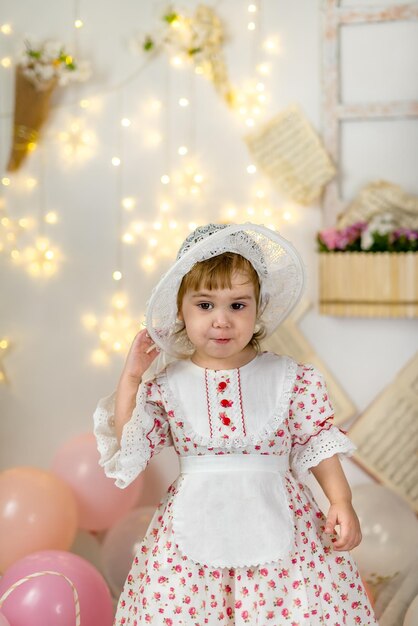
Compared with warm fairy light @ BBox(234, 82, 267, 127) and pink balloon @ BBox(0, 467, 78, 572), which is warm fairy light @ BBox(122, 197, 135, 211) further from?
pink balloon @ BBox(0, 467, 78, 572)

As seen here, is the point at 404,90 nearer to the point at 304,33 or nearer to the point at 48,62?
the point at 304,33

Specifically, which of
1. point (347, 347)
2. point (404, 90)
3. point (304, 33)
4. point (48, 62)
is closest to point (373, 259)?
point (347, 347)

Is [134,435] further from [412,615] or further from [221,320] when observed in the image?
[412,615]

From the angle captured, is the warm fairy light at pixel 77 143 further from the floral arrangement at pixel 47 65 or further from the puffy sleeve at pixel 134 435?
the puffy sleeve at pixel 134 435

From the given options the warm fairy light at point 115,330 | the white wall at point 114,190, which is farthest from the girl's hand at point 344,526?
the warm fairy light at point 115,330

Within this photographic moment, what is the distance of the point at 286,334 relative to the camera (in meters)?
2.74

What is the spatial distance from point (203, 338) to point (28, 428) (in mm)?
1291

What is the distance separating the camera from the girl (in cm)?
169

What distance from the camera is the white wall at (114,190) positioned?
2732 millimetres

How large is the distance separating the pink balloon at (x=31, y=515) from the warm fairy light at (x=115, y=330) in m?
0.59

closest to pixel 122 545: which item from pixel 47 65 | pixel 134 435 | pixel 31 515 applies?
pixel 31 515

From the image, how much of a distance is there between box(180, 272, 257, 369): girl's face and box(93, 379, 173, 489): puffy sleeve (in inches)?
7.1

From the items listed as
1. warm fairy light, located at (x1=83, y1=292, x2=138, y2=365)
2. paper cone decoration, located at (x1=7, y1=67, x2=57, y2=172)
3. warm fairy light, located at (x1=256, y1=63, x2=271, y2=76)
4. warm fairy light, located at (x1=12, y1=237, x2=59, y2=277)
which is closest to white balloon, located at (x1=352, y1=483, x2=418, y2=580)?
warm fairy light, located at (x1=83, y1=292, x2=138, y2=365)

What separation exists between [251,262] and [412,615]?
0.96 meters
